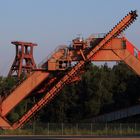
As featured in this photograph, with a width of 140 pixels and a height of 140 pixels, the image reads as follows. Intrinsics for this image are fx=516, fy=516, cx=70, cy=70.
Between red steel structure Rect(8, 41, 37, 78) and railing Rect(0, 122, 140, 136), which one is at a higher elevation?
red steel structure Rect(8, 41, 37, 78)

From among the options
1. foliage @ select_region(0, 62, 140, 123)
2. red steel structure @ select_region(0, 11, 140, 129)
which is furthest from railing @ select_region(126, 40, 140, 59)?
foliage @ select_region(0, 62, 140, 123)

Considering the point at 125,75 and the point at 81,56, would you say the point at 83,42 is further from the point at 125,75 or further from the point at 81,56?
the point at 125,75

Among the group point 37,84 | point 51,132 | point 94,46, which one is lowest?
point 51,132

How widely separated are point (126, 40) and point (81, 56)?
6019 millimetres

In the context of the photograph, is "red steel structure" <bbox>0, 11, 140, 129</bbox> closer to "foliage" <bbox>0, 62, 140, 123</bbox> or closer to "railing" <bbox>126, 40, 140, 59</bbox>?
"railing" <bbox>126, 40, 140, 59</bbox>

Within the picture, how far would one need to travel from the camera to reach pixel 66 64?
66.2 metres

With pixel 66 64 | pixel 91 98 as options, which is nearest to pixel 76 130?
pixel 66 64

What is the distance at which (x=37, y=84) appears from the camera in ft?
211

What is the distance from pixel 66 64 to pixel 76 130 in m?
8.56

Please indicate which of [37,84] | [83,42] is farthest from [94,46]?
[37,84]

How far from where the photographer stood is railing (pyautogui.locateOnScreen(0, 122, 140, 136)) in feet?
205

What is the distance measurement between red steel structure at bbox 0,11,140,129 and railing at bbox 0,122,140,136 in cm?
194

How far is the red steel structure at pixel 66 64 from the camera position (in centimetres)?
6406

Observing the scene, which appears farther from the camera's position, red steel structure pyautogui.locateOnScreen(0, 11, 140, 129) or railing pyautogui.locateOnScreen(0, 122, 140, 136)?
red steel structure pyautogui.locateOnScreen(0, 11, 140, 129)
